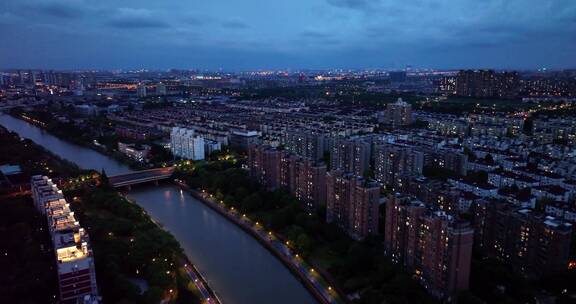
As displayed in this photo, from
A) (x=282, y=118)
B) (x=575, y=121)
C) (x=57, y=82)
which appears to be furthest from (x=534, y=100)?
(x=57, y=82)

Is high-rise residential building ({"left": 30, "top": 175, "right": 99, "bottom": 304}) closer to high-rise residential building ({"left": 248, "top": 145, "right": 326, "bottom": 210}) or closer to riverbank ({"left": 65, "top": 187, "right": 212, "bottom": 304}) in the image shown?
riverbank ({"left": 65, "top": 187, "right": 212, "bottom": 304})

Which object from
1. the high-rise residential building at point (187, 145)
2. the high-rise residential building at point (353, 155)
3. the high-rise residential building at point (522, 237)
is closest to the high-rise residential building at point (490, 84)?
the high-rise residential building at point (353, 155)

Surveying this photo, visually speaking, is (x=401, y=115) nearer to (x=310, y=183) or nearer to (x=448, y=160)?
(x=448, y=160)

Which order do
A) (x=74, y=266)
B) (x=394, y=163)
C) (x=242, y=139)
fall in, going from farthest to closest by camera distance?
1. (x=242, y=139)
2. (x=394, y=163)
3. (x=74, y=266)

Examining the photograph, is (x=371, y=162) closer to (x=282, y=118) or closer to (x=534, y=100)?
(x=282, y=118)

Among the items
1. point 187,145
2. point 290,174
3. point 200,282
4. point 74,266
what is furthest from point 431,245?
point 187,145
